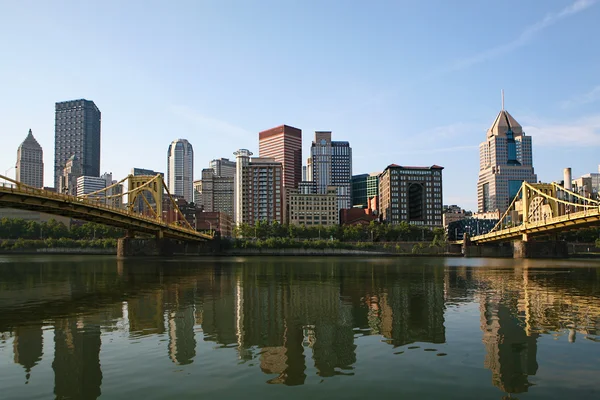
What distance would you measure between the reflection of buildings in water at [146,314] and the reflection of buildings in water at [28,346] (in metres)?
3.82

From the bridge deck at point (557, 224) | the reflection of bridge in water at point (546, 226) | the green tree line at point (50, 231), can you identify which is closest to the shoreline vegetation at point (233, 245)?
the green tree line at point (50, 231)

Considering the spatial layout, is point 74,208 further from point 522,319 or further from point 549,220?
point 549,220

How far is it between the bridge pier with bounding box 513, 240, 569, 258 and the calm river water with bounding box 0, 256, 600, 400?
93.1m

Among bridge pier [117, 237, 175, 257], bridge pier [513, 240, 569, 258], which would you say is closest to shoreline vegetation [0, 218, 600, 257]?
bridge pier [513, 240, 569, 258]

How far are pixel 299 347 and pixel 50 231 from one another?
193 m

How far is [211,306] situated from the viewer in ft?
101

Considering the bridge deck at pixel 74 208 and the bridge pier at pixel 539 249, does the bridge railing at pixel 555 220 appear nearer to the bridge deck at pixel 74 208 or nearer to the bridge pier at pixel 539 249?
the bridge pier at pixel 539 249

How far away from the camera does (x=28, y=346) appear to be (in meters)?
19.5

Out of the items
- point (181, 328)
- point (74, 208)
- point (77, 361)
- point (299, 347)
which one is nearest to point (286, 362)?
point (299, 347)

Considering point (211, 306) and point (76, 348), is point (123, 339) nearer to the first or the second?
point (76, 348)

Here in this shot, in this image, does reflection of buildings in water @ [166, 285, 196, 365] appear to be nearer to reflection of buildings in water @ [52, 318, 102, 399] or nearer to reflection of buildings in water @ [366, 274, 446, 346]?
reflection of buildings in water @ [52, 318, 102, 399]

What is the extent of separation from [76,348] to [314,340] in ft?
29.9

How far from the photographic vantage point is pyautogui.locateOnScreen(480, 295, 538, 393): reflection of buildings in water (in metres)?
15.2

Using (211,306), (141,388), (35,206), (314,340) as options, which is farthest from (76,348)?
(35,206)
